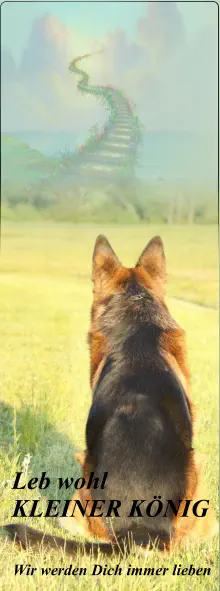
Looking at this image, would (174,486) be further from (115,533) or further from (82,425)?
(82,425)

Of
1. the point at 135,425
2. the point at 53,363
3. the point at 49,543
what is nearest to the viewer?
the point at 135,425

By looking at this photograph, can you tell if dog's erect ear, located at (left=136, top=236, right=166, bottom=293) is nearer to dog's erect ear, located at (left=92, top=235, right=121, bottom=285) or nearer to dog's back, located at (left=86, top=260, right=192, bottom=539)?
dog's erect ear, located at (left=92, top=235, right=121, bottom=285)

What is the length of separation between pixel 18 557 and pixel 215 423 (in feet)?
12.8

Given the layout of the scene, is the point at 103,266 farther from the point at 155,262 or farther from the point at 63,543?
the point at 63,543

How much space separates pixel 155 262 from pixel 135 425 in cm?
128

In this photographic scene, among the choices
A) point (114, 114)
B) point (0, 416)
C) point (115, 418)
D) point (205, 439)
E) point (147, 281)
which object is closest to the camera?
point (115, 418)

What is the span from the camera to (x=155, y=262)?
17.0 ft

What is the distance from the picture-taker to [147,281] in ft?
16.7

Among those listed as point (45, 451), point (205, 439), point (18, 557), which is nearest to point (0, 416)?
point (45, 451)

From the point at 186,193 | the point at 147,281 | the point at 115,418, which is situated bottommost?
the point at 115,418

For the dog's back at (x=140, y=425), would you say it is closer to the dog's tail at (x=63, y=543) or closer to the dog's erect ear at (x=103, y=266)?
the dog's tail at (x=63, y=543)

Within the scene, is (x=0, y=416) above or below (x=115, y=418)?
below

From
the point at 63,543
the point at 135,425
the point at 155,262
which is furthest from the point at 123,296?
the point at 63,543

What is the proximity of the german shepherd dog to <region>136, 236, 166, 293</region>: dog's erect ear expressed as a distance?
6.8 inches
